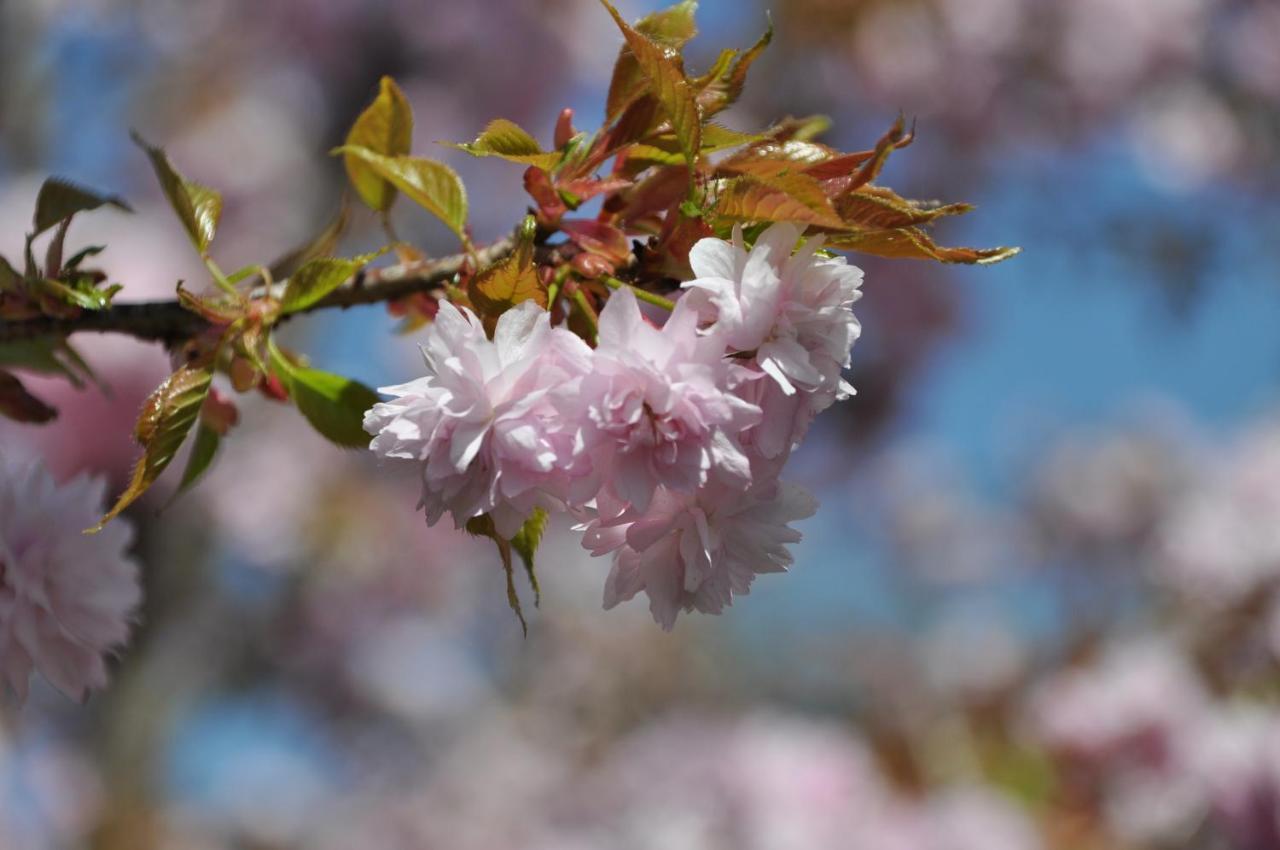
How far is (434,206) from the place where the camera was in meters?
0.52

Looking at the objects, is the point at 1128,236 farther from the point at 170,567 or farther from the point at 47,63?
the point at 47,63

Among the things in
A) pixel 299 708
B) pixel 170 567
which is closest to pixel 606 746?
pixel 299 708

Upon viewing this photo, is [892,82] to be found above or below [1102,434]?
above

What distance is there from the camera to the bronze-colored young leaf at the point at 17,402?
56 centimetres


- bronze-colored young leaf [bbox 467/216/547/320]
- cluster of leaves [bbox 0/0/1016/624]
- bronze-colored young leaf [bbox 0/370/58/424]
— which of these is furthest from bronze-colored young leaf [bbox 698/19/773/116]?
bronze-colored young leaf [bbox 0/370/58/424]

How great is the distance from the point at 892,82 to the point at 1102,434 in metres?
2.09

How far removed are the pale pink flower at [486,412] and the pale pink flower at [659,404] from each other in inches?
0.5

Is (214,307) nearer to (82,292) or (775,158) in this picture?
(82,292)

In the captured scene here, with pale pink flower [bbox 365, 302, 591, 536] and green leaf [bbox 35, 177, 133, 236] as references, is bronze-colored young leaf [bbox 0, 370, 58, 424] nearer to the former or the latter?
green leaf [bbox 35, 177, 133, 236]

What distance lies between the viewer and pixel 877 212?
440mm

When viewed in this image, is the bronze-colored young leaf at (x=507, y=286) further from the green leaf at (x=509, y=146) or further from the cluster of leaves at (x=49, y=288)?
the cluster of leaves at (x=49, y=288)

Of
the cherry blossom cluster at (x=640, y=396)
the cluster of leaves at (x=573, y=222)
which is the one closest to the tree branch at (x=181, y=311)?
the cluster of leaves at (x=573, y=222)

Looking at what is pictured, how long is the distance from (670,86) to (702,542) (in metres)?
0.18

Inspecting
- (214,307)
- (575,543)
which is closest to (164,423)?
(214,307)
